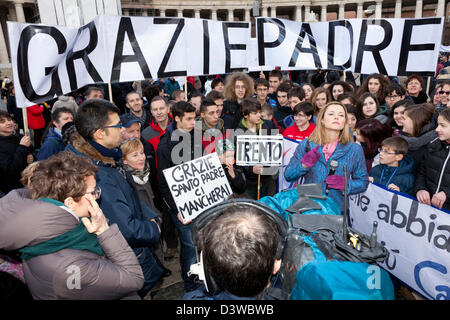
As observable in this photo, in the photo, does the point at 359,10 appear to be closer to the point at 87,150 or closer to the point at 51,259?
the point at 87,150

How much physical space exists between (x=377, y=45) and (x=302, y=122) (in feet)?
7.80

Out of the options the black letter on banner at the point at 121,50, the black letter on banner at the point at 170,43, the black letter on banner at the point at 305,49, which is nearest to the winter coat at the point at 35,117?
the black letter on banner at the point at 121,50

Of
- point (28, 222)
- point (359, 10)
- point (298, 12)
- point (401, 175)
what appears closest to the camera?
Answer: point (28, 222)

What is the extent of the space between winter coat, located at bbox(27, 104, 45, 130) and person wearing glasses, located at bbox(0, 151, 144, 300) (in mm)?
6861

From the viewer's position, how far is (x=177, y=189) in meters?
3.02

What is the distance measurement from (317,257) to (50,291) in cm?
128

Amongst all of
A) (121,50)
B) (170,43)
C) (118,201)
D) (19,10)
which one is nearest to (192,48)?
(170,43)

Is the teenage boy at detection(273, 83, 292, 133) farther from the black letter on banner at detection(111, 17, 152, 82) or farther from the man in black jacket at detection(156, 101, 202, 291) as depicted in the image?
the black letter on banner at detection(111, 17, 152, 82)

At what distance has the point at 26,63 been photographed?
360 centimetres

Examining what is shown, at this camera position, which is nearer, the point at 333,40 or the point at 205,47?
the point at 205,47

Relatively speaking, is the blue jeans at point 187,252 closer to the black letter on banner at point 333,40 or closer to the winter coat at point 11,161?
the winter coat at point 11,161

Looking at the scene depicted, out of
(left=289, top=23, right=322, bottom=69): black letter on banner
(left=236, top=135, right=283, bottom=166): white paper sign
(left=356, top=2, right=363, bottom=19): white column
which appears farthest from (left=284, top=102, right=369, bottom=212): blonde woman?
(left=356, top=2, right=363, bottom=19): white column

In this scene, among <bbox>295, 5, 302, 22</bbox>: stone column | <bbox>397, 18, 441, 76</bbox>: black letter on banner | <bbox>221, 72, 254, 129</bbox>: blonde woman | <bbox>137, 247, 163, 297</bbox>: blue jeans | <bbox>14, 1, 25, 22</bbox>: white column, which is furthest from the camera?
<bbox>295, 5, 302, 22</bbox>: stone column

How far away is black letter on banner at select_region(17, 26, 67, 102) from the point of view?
3.56 meters
